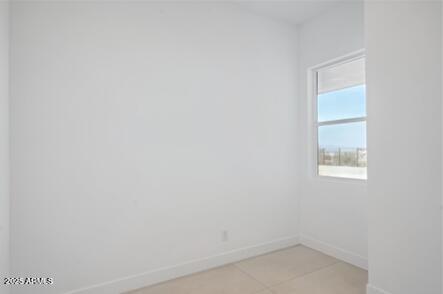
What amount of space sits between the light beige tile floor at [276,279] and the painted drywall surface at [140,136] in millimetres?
229

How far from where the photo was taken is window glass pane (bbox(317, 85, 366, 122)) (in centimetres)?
297

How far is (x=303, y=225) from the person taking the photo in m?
3.52

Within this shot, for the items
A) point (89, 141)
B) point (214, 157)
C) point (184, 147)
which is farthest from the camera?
point (214, 157)

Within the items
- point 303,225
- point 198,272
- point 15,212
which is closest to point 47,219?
point 15,212

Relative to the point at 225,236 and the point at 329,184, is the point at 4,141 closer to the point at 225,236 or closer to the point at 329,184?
the point at 225,236

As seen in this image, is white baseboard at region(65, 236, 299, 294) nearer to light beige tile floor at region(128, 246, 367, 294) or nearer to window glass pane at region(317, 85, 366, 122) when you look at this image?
light beige tile floor at region(128, 246, 367, 294)

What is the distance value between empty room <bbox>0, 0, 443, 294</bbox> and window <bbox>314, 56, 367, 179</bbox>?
0.02 metres

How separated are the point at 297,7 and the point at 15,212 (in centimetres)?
350

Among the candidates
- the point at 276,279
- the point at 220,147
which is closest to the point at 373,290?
the point at 276,279

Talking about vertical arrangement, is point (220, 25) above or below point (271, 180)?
above

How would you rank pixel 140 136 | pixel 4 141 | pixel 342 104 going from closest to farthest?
1. pixel 4 141
2. pixel 140 136
3. pixel 342 104

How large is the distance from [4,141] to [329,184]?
322cm

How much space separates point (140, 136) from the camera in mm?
2479

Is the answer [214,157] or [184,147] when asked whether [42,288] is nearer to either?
[184,147]
